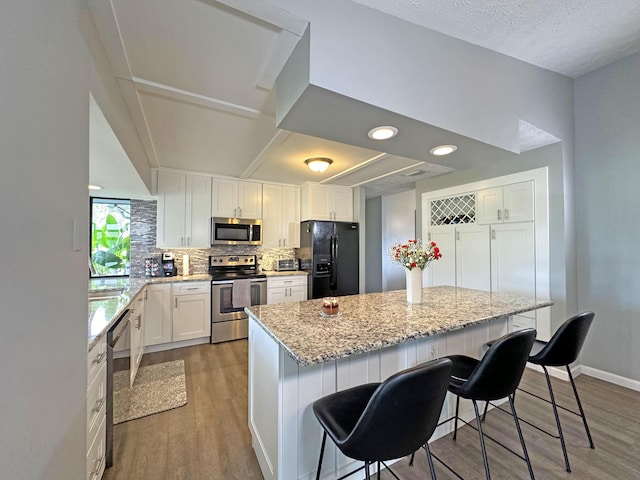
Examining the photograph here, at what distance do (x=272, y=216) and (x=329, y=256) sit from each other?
1191 mm

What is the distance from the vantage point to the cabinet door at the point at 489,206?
3.27m

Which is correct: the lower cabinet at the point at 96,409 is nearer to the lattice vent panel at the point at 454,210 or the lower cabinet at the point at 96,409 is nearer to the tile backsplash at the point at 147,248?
the tile backsplash at the point at 147,248

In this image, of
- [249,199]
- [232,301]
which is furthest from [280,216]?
[232,301]

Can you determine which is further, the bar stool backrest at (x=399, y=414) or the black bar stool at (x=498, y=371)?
the black bar stool at (x=498, y=371)

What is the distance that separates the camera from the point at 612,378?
2.58 meters

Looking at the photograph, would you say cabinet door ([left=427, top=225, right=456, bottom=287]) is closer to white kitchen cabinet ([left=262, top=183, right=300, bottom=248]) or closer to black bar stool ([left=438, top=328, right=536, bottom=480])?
white kitchen cabinet ([left=262, top=183, right=300, bottom=248])

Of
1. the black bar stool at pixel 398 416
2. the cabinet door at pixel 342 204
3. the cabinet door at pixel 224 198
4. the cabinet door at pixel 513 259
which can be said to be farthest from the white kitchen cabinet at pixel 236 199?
the black bar stool at pixel 398 416

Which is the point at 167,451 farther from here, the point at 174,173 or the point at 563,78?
the point at 563,78

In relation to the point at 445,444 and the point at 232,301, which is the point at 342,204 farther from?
the point at 445,444

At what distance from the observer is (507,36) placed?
1924 millimetres

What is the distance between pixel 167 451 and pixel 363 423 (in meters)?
1.61

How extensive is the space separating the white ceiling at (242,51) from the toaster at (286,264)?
2123mm

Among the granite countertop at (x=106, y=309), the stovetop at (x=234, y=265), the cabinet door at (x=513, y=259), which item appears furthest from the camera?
the stovetop at (x=234, y=265)

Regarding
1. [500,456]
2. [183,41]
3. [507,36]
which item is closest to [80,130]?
[183,41]
